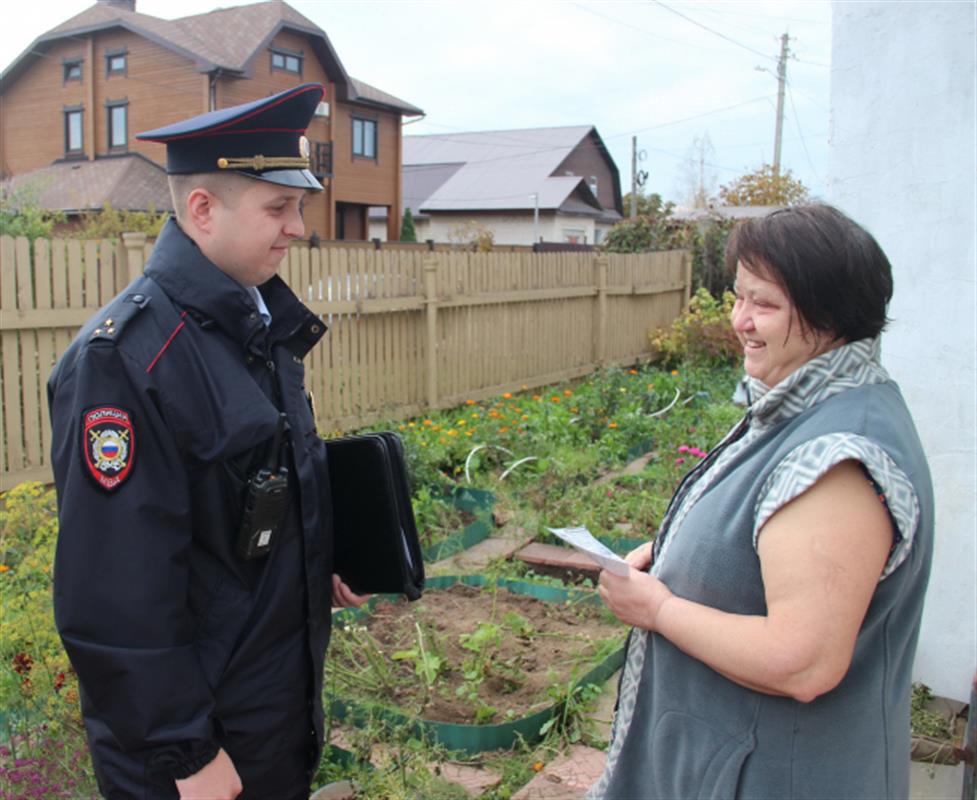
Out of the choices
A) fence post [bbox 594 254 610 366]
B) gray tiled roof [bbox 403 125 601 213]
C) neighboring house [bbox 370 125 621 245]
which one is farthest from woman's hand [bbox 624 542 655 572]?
gray tiled roof [bbox 403 125 601 213]

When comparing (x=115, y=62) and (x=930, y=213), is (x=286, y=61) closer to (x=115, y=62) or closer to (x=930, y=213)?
(x=115, y=62)

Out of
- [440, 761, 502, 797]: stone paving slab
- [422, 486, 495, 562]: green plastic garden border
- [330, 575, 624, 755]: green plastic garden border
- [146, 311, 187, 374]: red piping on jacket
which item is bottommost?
[440, 761, 502, 797]: stone paving slab

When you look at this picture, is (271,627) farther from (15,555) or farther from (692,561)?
(15,555)

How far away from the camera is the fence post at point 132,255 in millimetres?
6020

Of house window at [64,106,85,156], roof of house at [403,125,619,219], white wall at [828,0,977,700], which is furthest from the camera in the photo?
roof of house at [403,125,619,219]

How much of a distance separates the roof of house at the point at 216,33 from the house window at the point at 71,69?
2.28ft

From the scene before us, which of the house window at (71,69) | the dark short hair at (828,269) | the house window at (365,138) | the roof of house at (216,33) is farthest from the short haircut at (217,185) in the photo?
the house window at (71,69)

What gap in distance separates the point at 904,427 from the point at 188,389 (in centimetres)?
125

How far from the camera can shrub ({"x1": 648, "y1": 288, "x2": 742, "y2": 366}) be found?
12344 mm

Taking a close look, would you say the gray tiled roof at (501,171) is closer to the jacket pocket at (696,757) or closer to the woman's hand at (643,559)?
the woman's hand at (643,559)

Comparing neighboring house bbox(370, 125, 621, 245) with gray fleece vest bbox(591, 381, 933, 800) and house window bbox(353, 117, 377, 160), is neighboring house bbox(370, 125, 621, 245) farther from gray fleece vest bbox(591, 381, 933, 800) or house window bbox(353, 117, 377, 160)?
gray fleece vest bbox(591, 381, 933, 800)

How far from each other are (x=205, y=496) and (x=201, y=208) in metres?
0.59

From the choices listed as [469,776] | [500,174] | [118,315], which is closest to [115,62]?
[500,174]

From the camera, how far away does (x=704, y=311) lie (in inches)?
520
